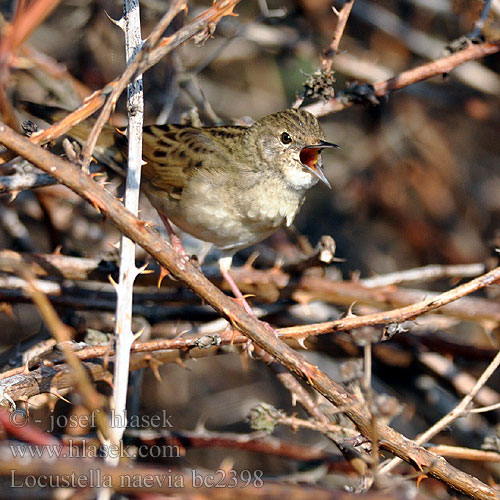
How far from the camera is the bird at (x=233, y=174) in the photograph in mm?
3119

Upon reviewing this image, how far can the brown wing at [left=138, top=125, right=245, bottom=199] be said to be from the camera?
3305mm

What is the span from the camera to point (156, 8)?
14.5 feet

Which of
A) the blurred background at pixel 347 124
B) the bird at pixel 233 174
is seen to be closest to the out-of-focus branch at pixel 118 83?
the bird at pixel 233 174

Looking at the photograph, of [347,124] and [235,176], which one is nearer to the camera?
[235,176]

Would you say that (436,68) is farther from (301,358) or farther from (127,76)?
(127,76)

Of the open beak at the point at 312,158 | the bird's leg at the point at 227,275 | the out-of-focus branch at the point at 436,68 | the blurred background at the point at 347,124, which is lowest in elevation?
the bird's leg at the point at 227,275

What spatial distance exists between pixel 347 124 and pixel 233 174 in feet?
8.15

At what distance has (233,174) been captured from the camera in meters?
3.25

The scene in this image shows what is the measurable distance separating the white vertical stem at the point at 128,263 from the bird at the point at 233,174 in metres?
0.91

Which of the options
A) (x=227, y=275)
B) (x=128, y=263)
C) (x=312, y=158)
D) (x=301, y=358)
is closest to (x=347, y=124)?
(x=312, y=158)

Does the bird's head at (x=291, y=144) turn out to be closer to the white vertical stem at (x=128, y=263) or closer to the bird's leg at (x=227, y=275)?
the bird's leg at (x=227, y=275)

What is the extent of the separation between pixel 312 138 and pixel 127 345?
173 centimetres

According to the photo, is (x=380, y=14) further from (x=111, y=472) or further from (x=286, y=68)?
(x=111, y=472)

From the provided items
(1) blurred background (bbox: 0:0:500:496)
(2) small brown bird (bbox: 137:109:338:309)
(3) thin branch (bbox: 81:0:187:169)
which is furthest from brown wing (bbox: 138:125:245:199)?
(3) thin branch (bbox: 81:0:187:169)
